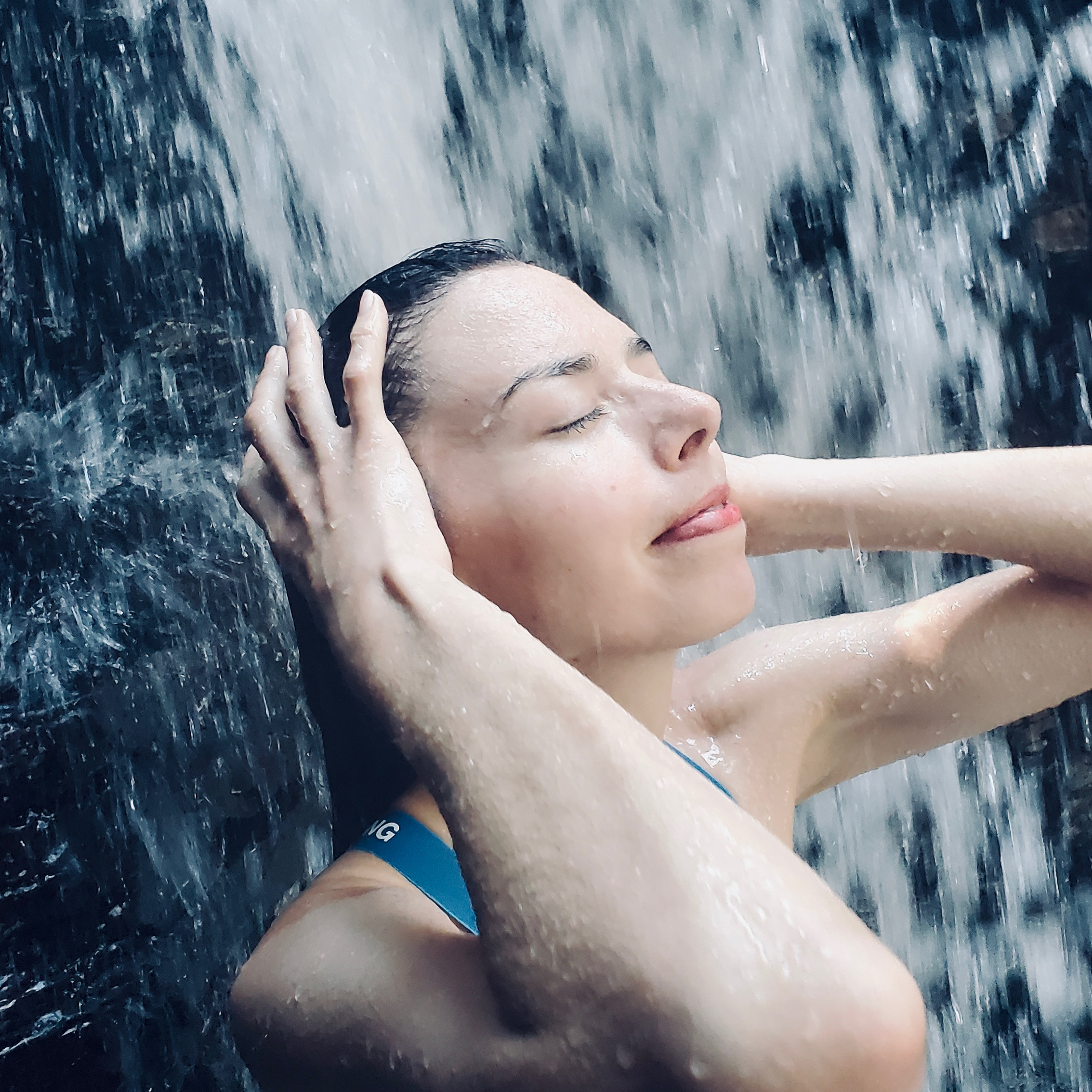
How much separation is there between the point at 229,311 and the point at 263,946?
241 cm

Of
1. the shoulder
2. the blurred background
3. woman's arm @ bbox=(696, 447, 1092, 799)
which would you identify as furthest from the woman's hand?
the blurred background

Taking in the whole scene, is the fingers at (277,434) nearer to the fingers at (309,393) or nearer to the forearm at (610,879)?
the fingers at (309,393)

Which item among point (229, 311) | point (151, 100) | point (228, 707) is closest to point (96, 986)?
point (228, 707)

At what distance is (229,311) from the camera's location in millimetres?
3084

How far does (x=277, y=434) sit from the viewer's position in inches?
50.1

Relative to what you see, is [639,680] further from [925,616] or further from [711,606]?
[925,616]

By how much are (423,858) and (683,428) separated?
685 mm

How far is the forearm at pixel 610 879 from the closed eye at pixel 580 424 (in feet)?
1.29

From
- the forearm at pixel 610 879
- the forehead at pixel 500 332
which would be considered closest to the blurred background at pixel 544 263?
the forehead at pixel 500 332

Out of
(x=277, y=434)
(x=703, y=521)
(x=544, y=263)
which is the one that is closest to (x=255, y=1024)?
(x=277, y=434)

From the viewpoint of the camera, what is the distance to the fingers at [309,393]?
124 cm

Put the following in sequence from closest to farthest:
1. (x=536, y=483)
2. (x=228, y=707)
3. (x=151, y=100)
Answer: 1. (x=536, y=483)
2. (x=228, y=707)
3. (x=151, y=100)

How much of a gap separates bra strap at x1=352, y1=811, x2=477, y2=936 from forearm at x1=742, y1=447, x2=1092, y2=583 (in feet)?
2.43

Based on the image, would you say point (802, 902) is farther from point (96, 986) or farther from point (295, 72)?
point (295, 72)
